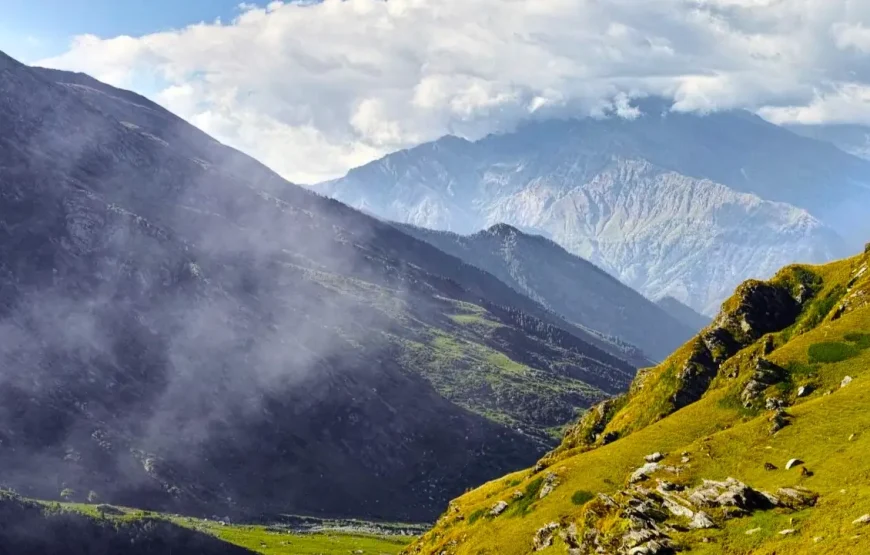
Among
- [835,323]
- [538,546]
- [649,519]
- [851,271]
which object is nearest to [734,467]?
[649,519]

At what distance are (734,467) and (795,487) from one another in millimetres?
11346

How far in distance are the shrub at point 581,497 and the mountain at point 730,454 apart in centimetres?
14

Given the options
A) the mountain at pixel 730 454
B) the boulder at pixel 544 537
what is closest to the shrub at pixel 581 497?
the mountain at pixel 730 454

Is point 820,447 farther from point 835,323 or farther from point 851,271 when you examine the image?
point 851,271

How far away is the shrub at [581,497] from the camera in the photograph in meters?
83.9

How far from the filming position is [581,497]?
84.4 meters

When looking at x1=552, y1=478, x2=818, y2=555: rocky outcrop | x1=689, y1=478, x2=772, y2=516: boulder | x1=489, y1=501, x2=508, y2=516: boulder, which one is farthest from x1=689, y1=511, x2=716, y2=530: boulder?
x1=489, y1=501, x2=508, y2=516: boulder

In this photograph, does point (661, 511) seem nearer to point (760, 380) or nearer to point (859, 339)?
point (760, 380)

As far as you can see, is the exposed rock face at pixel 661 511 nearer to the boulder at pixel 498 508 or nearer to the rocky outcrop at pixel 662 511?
the rocky outcrop at pixel 662 511

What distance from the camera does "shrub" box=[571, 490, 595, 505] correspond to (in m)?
83.9

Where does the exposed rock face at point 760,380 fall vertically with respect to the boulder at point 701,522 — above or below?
above

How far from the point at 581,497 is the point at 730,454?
53.5 feet

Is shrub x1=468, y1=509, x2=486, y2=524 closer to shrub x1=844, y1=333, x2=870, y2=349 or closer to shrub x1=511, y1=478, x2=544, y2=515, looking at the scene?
shrub x1=511, y1=478, x2=544, y2=515

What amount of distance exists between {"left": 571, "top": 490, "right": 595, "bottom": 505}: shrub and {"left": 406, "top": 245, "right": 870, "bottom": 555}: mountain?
0.48 ft
